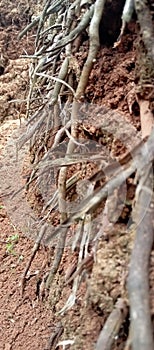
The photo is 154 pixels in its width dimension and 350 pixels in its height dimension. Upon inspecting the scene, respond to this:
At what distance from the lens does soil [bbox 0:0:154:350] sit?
925 mm

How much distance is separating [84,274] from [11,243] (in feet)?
3.60

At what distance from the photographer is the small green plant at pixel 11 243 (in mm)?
2025

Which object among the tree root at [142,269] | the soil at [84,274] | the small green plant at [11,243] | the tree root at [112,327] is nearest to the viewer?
the tree root at [142,269]

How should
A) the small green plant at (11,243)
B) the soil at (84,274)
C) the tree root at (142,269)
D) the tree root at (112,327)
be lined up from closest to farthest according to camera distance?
the tree root at (142,269) → the tree root at (112,327) → the soil at (84,274) → the small green plant at (11,243)

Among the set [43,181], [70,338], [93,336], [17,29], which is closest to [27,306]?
[43,181]

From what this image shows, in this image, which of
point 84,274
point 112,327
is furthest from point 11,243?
point 112,327

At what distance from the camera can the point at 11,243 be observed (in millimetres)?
2066

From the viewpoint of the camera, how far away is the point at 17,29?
388cm

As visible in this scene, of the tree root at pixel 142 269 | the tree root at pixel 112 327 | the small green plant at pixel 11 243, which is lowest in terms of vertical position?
the small green plant at pixel 11 243

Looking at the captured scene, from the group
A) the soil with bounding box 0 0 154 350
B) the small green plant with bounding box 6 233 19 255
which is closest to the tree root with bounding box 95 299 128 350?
the soil with bounding box 0 0 154 350

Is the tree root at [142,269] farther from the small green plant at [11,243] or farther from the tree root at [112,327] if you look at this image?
the small green plant at [11,243]

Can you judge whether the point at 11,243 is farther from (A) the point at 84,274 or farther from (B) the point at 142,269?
(B) the point at 142,269

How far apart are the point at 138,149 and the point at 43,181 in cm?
91

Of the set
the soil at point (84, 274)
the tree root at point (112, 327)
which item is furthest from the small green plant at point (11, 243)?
the tree root at point (112, 327)
